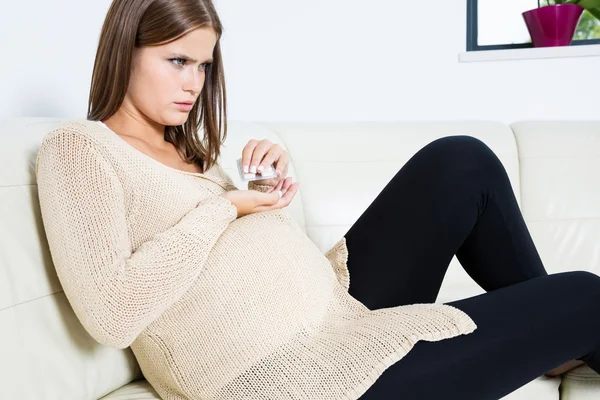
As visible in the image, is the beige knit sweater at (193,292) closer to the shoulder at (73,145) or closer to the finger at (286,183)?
the shoulder at (73,145)

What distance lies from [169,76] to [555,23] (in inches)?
66.7

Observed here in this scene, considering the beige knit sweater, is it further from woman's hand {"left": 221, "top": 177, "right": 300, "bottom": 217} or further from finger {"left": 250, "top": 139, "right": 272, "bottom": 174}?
finger {"left": 250, "top": 139, "right": 272, "bottom": 174}

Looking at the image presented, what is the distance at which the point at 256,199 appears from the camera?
1165 millimetres

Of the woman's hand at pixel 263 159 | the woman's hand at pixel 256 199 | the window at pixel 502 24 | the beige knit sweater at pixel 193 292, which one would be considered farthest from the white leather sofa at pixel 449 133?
the window at pixel 502 24

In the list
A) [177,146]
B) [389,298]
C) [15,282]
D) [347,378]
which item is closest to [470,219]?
[389,298]

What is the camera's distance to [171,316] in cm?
106

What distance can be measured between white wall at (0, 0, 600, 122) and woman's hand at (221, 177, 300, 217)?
1.30 metres

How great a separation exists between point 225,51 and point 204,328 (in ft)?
5.19

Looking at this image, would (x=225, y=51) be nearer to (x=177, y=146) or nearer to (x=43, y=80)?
(x=43, y=80)

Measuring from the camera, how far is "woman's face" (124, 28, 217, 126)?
121cm

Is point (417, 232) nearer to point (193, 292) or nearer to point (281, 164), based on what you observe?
point (281, 164)

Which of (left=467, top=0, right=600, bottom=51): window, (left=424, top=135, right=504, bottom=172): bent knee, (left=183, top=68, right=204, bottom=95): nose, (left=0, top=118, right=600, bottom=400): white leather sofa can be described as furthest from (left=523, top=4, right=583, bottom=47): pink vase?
(left=183, top=68, right=204, bottom=95): nose

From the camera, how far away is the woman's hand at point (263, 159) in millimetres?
1283

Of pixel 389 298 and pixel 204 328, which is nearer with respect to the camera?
pixel 204 328
